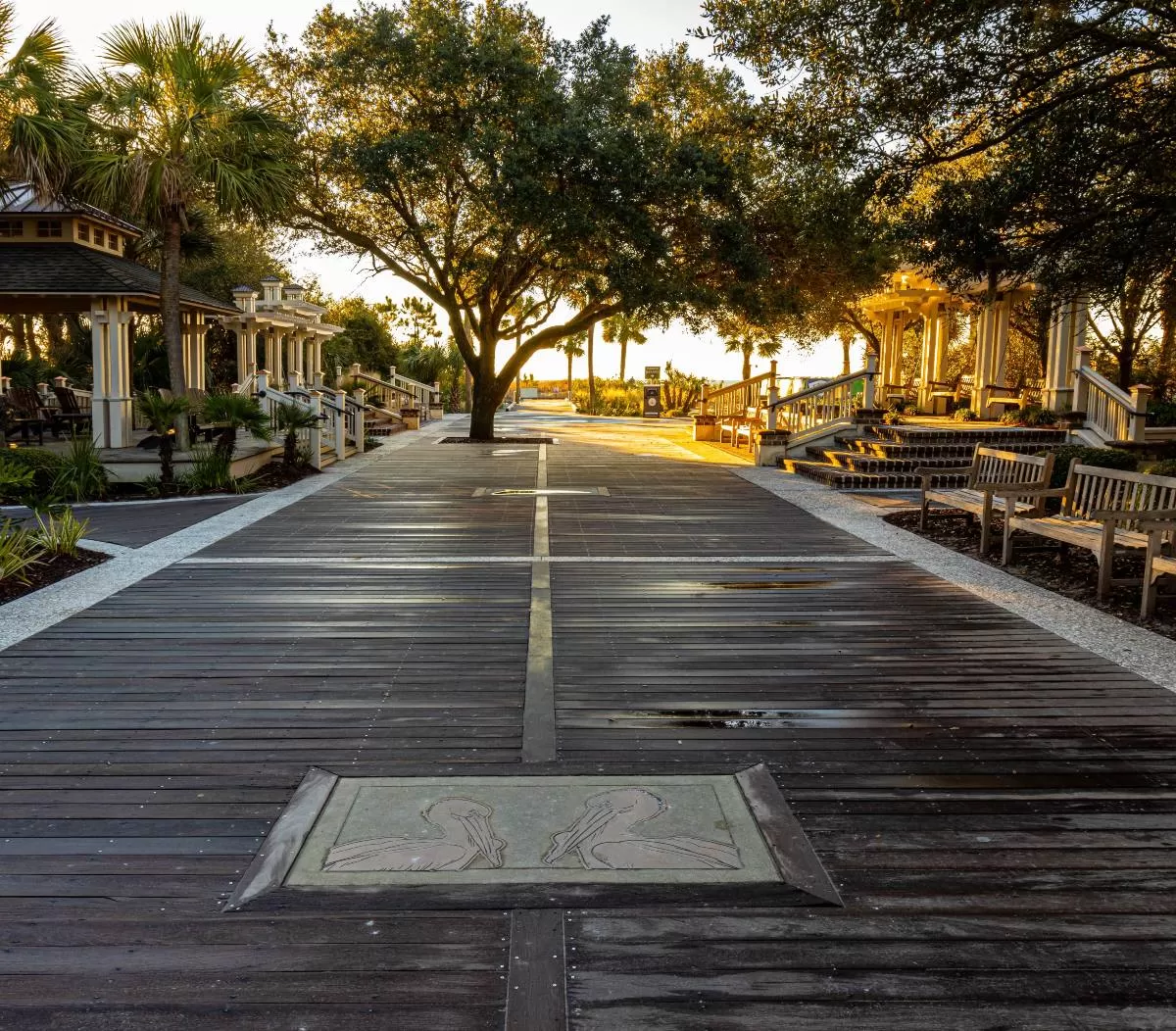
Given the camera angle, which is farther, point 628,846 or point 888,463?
point 888,463

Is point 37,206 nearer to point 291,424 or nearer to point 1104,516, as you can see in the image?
point 291,424

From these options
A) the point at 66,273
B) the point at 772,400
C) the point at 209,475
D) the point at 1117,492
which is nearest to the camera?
the point at 1117,492

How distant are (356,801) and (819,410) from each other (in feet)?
58.8

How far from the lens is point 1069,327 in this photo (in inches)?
794

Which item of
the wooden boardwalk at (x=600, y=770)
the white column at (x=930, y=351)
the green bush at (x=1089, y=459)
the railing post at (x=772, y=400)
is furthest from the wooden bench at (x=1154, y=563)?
the white column at (x=930, y=351)

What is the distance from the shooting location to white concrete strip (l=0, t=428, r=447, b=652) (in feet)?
23.9

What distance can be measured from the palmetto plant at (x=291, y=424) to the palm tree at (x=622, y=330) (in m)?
8.37

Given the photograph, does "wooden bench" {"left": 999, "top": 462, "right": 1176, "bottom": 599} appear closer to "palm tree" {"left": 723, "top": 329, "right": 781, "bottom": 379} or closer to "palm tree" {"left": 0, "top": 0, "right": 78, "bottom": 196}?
"palm tree" {"left": 0, "top": 0, "right": 78, "bottom": 196}

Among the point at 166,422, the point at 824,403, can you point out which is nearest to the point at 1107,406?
the point at 824,403

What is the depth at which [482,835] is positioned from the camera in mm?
3857

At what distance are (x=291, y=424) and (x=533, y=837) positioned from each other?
49.6 feet

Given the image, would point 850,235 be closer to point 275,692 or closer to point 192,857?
point 275,692

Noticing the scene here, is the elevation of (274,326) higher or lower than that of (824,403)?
higher

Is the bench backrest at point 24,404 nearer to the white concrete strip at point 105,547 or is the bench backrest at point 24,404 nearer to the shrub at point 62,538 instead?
the white concrete strip at point 105,547
